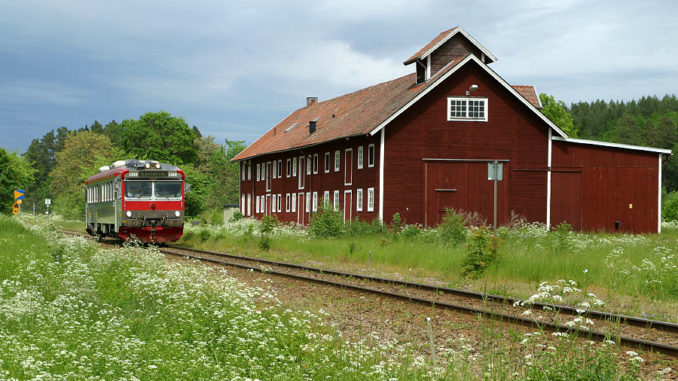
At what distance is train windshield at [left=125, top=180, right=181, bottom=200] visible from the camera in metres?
29.7

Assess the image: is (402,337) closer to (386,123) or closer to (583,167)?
(386,123)

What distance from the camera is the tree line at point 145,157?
240 feet

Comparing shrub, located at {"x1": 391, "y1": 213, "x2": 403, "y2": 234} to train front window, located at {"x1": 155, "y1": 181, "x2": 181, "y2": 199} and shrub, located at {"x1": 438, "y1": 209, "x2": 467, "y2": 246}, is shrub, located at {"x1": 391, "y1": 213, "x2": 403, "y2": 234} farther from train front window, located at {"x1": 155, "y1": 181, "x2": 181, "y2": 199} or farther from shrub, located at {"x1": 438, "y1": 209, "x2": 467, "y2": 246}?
train front window, located at {"x1": 155, "y1": 181, "x2": 181, "y2": 199}

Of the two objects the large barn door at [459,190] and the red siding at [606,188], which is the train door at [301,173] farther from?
the red siding at [606,188]

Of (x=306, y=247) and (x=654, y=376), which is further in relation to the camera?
(x=306, y=247)

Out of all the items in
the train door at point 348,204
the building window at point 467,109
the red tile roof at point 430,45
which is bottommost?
the train door at point 348,204

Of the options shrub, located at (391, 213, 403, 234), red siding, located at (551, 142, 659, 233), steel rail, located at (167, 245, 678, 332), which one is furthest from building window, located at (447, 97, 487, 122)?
steel rail, located at (167, 245, 678, 332)

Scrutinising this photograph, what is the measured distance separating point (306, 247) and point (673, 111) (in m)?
150

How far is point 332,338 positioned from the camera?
9008 millimetres

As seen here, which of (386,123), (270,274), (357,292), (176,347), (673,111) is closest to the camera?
(176,347)

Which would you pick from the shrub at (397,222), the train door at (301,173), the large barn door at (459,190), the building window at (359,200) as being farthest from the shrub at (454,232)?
the train door at (301,173)

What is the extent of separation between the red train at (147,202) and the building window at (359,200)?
11.3 m

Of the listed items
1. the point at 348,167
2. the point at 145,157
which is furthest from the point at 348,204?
the point at 145,157

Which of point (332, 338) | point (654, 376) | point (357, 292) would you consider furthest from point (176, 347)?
point (357, 292)
